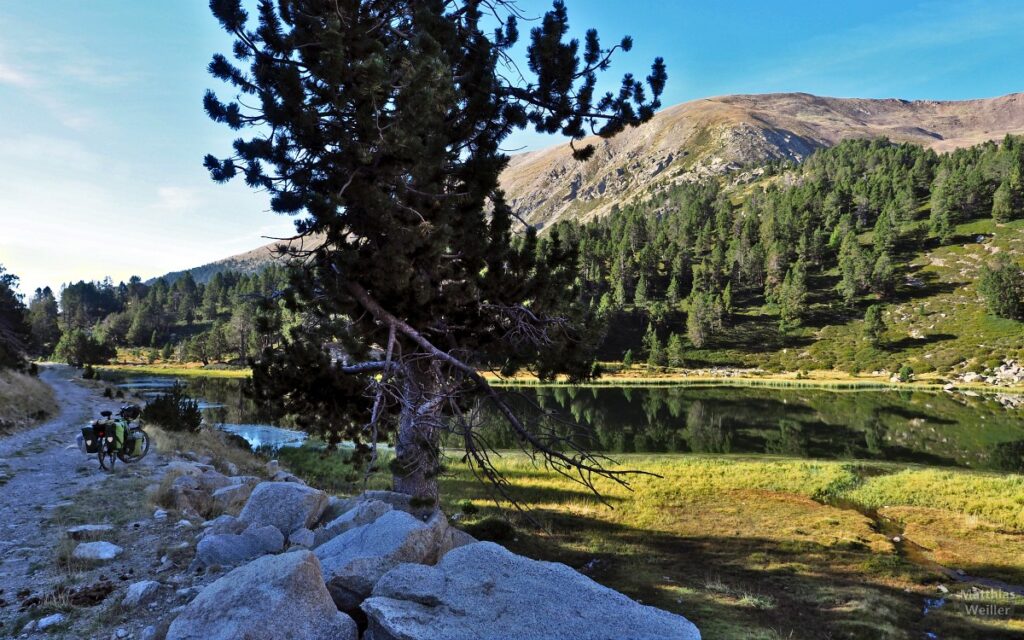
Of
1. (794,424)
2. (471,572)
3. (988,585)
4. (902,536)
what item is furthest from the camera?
(794,424)

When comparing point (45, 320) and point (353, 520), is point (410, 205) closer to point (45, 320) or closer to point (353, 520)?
point (353, 520)

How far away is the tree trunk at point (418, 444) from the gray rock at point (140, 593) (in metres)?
3.87

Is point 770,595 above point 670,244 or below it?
below

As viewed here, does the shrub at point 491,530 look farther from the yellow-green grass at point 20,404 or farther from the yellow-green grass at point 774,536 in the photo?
the yellow-green grass at point 20,404

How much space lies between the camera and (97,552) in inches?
305

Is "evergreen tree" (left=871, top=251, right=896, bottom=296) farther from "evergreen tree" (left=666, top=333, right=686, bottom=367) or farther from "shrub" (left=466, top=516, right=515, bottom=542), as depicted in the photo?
"shrub" (left=466, top=516, right=515, bottom=542)

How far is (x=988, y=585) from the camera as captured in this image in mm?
13172

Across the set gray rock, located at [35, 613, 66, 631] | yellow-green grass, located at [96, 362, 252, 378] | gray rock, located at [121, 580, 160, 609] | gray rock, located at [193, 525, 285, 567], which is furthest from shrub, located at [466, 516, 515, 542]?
yellow-green grass, located at [96, 362, 252, 378]

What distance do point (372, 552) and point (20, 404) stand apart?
30112 mm

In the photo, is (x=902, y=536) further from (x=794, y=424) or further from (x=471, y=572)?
(x=794, y=424)

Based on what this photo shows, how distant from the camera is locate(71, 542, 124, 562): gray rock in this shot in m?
7.62

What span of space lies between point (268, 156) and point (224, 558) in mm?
7123

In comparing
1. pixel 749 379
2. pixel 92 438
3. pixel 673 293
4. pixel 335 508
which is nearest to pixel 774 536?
pixel 335 508

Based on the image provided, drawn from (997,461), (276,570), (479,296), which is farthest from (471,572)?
(997,461)
